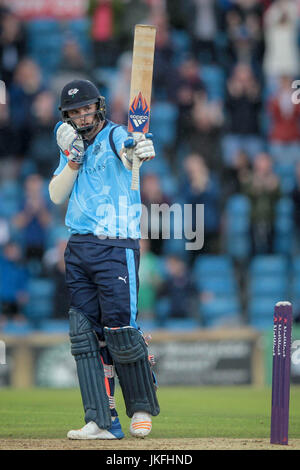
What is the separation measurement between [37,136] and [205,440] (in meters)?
8.20

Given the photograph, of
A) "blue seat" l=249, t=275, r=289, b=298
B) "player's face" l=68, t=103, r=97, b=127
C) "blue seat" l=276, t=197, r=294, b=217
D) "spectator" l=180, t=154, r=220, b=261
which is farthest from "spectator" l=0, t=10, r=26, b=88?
"player's face" l=68, t=103, r=97, b=127

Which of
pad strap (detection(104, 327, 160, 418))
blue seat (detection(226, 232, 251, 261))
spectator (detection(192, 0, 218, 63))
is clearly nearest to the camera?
pad strap (detection(104, 327, 160, 418))

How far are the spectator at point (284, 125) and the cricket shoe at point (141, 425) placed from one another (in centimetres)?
841

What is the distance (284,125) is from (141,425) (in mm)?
8612

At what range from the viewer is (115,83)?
46.2 feet

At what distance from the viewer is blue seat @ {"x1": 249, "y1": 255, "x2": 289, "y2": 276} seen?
1329 cm

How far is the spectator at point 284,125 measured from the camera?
1384 centimetres

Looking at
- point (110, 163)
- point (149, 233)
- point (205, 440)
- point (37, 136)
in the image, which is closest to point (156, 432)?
point (205, 440)

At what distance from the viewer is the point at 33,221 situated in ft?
41.6

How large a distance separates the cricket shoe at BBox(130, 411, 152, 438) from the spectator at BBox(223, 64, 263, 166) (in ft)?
26.8

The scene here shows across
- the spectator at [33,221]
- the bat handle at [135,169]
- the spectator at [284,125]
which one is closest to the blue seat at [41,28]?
the spectator at [33,221]

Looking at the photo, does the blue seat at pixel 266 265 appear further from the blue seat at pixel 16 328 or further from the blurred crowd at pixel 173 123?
the blue seat at pixel 16 328

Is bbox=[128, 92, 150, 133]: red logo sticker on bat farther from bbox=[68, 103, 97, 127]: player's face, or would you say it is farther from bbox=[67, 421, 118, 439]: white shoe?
bbox=[67, 421, 118, 439]: white shoe

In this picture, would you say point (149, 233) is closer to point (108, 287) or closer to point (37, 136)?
point (37, 136)
